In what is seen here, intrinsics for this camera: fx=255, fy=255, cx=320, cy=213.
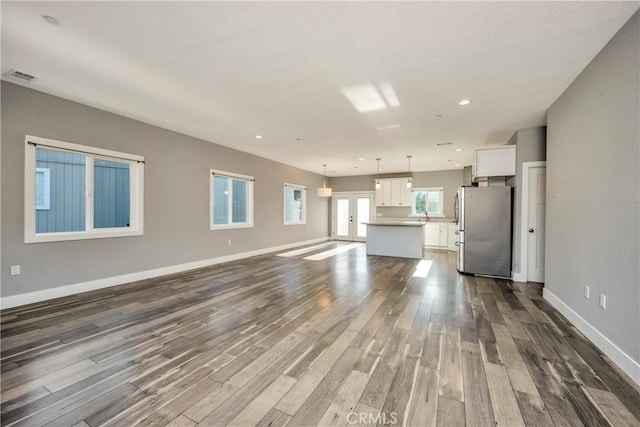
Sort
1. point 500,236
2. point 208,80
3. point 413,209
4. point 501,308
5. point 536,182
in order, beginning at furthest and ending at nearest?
point 413,209 → point 500,236 → point 536,182 → point 501,308 → point 208,80

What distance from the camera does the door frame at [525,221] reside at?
14.6 ft

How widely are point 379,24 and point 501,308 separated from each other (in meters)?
3.50

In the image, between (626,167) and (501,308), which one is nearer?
(626,167)

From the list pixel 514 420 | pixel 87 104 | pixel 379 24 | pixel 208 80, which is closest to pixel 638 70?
pixel 379 24

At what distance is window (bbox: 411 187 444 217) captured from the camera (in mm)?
9008

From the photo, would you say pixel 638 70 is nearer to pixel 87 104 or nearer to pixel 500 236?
pixel 500 236

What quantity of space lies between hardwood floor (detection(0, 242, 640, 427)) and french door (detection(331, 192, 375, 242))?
6813mm

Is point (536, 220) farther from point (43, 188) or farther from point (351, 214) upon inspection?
point (43, 188)

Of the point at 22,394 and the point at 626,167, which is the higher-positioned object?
the point at 626,167

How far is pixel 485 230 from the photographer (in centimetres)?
491

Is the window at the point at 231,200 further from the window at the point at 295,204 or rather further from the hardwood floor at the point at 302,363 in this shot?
the hardwood floor at the point at 302,363

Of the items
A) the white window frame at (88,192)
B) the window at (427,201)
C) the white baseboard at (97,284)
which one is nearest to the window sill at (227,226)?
the white baseboard at (97,284)

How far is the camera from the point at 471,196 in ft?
16.4

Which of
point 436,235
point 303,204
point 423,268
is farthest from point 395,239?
point 303,204
